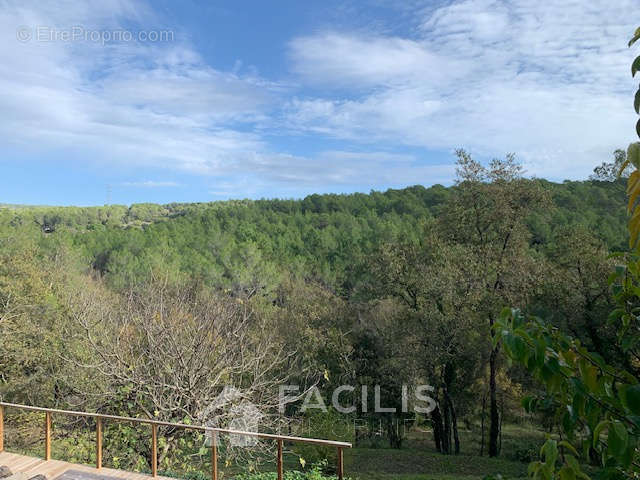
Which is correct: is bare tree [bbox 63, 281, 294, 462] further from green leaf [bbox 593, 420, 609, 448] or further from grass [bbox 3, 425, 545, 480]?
green leaf [bbox 593, 420, 609, 448]

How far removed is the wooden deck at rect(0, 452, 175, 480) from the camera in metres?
6.61

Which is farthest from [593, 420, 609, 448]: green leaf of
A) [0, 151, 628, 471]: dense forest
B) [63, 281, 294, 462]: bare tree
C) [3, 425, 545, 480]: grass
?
[3, 425, 545, 480]: grass

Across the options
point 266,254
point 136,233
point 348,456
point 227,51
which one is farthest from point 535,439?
point 136,233

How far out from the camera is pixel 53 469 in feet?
22.4

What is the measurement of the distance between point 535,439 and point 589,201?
42.1 feet

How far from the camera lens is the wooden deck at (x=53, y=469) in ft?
21.7

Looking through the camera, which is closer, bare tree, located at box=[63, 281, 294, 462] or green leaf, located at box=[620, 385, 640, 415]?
green leaf, located at box=[620, 385, 640, 415]

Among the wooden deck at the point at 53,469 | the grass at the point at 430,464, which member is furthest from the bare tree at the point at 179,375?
the grass at the point at 430,464

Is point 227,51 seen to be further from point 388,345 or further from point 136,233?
point 136,233

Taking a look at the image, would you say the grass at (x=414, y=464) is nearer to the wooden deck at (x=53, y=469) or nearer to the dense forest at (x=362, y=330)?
the dense forest at (x=362, y=330)

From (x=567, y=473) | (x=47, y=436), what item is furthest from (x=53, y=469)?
(x=567, y=473)

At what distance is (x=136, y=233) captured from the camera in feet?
143

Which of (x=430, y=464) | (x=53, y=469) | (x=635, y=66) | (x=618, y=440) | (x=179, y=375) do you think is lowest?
(x=430, y=464)

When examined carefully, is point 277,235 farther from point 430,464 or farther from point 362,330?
point 430,464
